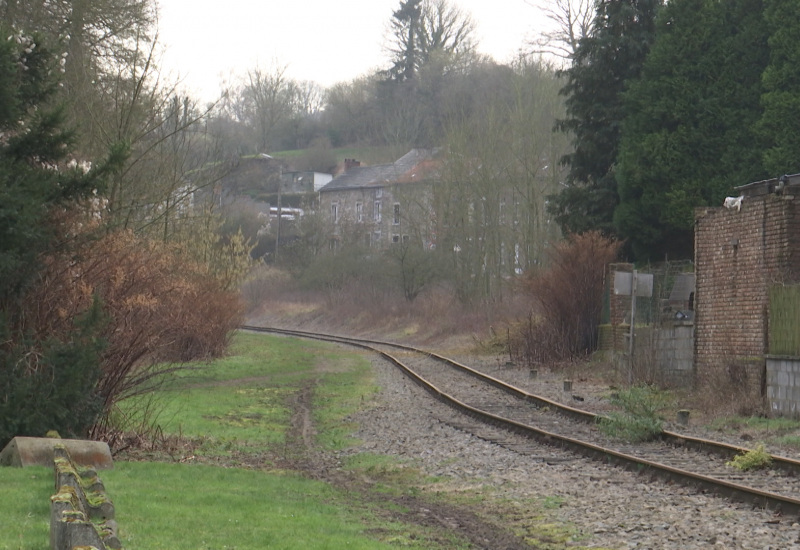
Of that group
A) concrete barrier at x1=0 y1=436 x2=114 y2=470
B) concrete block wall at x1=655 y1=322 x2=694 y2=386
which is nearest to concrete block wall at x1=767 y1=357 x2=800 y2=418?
concrete block wall at x1=655 y1=322 x2=694 y2=386

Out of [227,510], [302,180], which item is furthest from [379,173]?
[227,510]

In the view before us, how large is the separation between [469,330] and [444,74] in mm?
44082

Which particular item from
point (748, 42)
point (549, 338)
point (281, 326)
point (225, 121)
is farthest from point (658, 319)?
point (225, 121)

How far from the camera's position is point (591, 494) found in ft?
36.6

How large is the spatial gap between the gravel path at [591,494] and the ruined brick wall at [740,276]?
6130 mm

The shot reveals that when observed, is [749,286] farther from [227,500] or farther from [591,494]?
[227,500]

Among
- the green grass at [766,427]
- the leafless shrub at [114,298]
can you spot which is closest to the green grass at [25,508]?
the leafless shrub at [114,298]

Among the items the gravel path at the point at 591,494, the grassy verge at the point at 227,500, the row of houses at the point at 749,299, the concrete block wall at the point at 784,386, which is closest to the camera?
the grassy verge at the point at 227,500

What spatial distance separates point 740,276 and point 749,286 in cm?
42

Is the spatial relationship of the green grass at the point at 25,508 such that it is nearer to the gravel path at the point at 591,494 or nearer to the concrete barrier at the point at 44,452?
the concrete barrier at the point at 44,452

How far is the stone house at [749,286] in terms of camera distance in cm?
1772

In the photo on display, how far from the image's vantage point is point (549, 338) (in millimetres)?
31125

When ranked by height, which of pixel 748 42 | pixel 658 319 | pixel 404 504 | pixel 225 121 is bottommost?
pixel 404 504

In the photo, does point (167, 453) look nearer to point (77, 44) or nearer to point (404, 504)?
point (404, 504)
